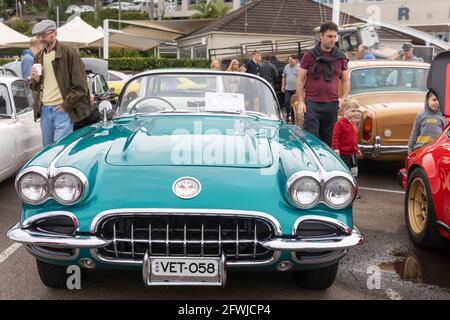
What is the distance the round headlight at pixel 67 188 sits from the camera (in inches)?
117

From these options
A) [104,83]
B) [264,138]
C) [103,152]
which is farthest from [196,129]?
[104,83]

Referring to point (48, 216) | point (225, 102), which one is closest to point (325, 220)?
point (48, 216)

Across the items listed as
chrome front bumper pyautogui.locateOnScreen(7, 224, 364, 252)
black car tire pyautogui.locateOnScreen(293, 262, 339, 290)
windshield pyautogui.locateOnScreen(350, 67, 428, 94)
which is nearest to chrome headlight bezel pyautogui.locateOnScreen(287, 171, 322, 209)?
chrome front bumper pyautogui.locateOnScreen(7, 224, 364, 252)

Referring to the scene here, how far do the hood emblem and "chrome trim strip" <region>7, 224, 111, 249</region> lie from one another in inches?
17.7

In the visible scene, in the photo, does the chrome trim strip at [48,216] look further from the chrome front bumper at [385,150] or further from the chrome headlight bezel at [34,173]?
the chrome front bumper at [385,150]

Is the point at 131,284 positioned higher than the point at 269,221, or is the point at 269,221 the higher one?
the point at 269,221

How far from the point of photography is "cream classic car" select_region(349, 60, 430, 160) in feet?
21.7

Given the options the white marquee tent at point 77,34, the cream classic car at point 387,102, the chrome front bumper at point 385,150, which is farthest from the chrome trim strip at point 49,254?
the white marquee tent at point 77,34

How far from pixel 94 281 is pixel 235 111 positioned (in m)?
1.76

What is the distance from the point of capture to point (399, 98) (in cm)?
721

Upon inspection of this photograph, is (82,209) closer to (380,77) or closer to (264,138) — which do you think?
(264,138)

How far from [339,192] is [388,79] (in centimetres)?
533

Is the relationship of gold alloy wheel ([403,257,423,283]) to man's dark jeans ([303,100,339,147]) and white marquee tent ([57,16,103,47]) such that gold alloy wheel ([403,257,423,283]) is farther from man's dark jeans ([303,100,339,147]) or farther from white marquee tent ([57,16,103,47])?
white marquee tent ([57,16,103,47])

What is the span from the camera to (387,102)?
275 inches
